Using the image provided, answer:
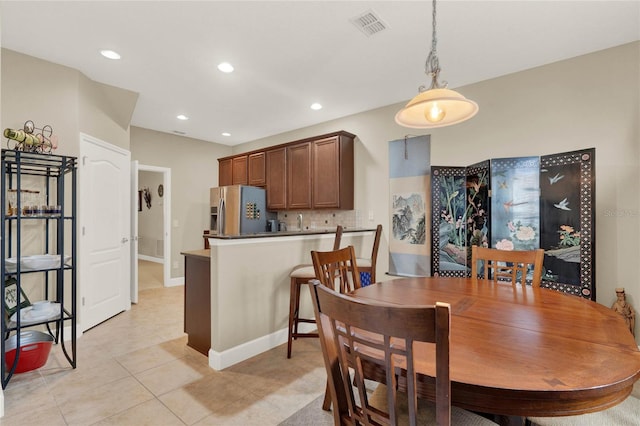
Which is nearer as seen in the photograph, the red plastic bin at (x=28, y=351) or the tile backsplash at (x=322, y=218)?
the red plastic bin at (x=28, y=351)

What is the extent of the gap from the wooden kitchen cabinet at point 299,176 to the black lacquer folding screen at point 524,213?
180cm

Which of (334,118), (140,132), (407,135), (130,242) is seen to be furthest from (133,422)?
(140,132)

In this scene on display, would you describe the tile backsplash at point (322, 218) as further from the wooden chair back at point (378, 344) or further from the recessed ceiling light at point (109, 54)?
the wooden chair back at point (378, 344)

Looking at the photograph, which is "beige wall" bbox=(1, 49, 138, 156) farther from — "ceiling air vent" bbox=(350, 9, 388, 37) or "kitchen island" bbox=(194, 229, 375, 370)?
"ceiling air vent" bbox=(350, 9, 388, 37)

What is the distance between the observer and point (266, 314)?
2.86 metres

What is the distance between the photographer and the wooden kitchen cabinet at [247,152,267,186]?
5234 mm

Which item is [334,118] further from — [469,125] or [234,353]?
[234,353]

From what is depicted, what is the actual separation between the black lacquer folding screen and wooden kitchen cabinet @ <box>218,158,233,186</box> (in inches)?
149

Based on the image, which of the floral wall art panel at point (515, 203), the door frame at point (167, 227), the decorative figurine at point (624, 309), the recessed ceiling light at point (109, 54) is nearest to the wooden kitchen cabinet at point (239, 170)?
the door frame at point (167, 227)

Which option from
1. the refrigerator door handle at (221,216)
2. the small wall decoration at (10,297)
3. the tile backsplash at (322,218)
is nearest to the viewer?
the small wall decoration at (10,297)

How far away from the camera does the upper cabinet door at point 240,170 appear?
5.54 metres

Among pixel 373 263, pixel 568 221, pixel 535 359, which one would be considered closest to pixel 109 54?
pixel 373 263

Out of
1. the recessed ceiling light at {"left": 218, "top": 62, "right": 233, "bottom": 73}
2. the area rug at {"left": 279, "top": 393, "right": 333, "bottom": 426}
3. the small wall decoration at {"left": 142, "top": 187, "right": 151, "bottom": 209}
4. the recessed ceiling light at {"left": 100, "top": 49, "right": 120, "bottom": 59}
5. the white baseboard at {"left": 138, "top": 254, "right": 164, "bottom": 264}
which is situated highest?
the recessed ceiling light at {"left": 100, "top": 49, "right": 120, "bottom": 59}

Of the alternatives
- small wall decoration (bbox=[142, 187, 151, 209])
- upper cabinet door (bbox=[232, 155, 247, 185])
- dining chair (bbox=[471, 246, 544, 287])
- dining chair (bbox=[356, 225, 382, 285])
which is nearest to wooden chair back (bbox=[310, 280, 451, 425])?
dining chair (bbox=[471, 246, 544, 287])
